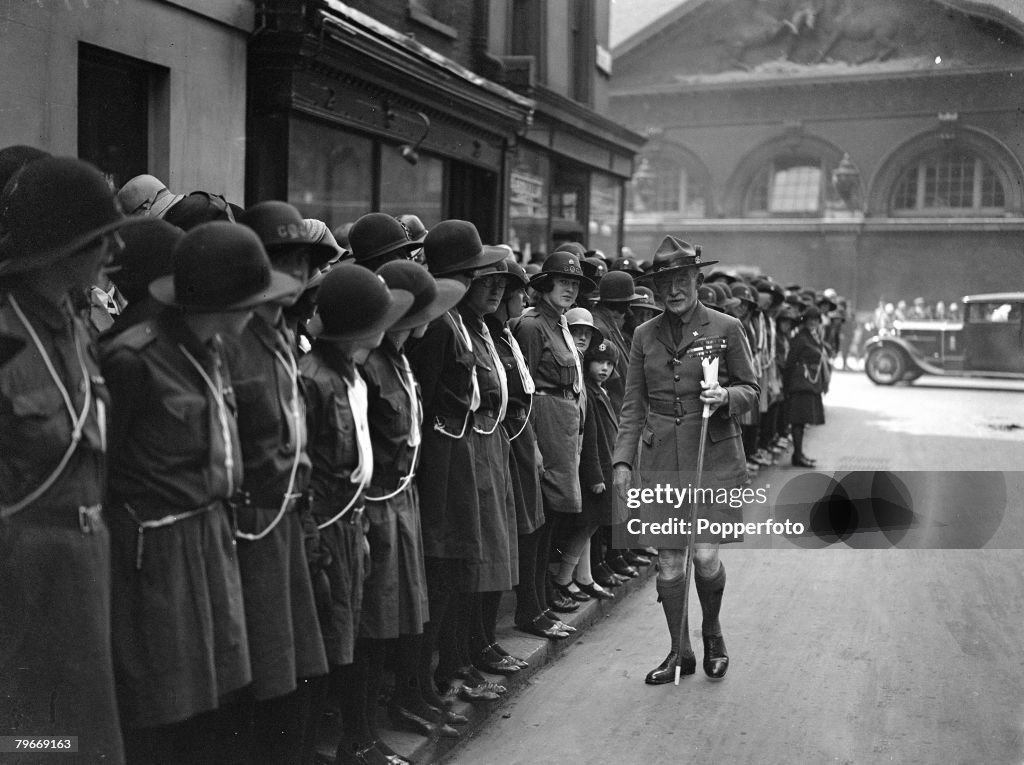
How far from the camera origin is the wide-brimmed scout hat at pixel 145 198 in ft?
17.9

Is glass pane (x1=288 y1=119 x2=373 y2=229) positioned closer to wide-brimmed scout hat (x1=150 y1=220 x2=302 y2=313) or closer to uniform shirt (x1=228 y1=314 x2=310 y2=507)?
uniform shirt (x1=228 y1=314 x2=310 y2=507)

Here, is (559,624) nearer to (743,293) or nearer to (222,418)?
(222,418)

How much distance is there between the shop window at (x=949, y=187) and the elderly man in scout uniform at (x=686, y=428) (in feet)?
105

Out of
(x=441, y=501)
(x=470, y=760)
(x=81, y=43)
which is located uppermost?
(x=81, y=43)

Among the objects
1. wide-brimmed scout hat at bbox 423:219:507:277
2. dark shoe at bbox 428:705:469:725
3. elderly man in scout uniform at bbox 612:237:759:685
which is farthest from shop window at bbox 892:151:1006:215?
dark shoe at bbox 428:705:469:725

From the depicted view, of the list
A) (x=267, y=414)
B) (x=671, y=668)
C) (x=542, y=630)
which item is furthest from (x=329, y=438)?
(x=542, y=630)

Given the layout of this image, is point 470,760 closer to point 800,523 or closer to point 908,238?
point 800,523

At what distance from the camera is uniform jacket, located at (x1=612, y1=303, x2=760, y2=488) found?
6188mm

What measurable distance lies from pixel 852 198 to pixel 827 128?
2452 mm

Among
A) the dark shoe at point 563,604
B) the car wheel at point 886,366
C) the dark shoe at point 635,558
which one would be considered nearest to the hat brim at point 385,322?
the dark shoe at point 563,604

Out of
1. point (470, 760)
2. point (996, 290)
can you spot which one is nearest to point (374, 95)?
point (470, 760)

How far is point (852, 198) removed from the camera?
38.4m

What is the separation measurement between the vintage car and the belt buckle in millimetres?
27192

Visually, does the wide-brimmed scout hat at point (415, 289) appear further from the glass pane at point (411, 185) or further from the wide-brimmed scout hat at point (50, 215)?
the glass pane at point (411, 185)
